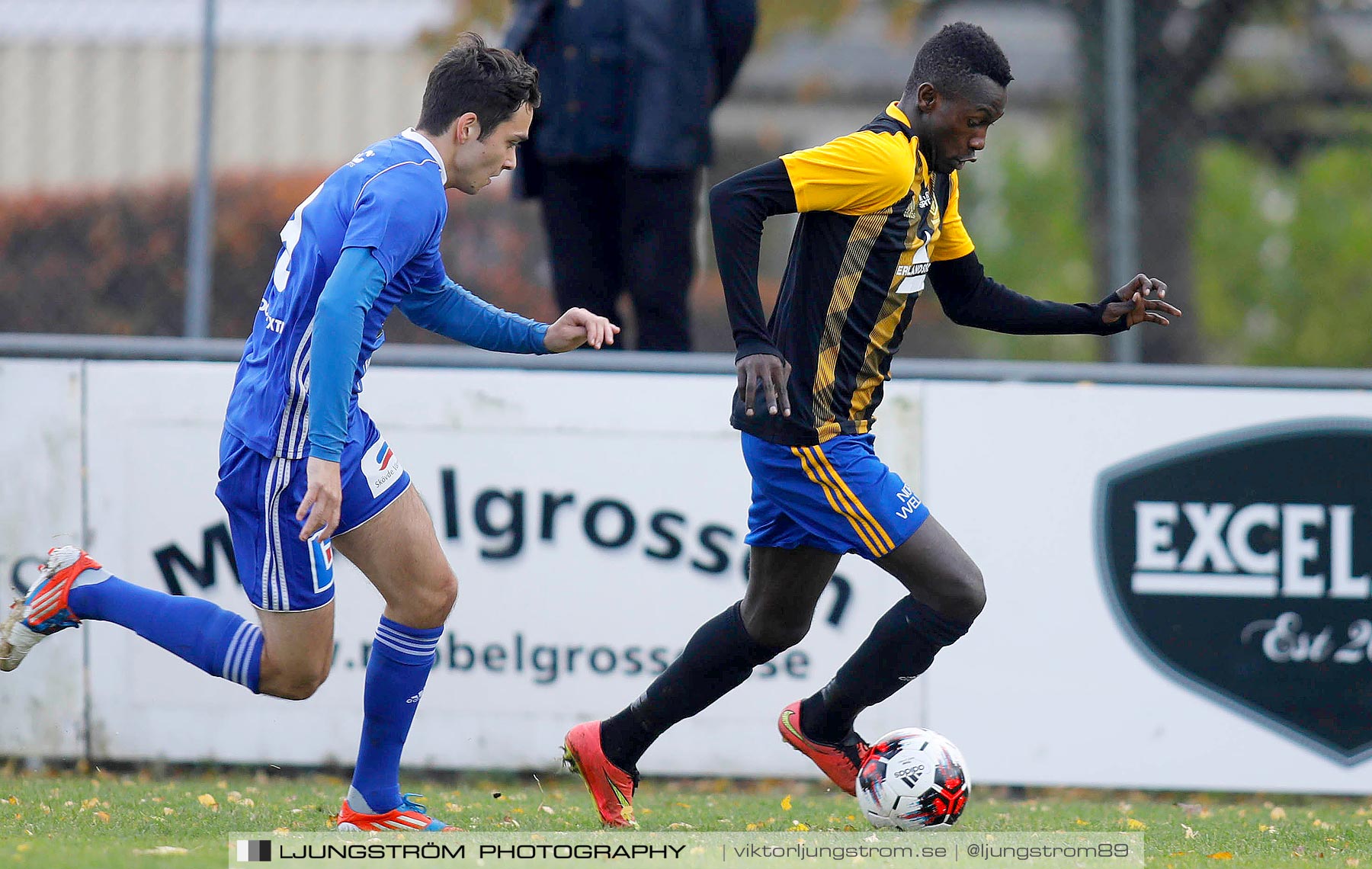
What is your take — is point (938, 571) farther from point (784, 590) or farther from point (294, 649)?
point (294, 649)

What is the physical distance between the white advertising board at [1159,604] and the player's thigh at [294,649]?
2.35 m

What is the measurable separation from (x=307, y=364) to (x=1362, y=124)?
10184 millimetres

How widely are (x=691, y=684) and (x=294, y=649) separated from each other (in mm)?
1079

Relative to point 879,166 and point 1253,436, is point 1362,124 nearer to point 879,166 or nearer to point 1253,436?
point 1253,436

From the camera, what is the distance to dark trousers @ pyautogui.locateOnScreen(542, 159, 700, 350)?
19.6 feet

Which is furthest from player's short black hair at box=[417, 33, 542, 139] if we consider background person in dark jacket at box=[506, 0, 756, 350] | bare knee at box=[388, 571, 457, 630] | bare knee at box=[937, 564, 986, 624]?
background person in dark jacket at box=[506, 0, 756, 350]

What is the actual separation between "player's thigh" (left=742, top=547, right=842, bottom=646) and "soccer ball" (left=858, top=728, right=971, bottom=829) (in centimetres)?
42

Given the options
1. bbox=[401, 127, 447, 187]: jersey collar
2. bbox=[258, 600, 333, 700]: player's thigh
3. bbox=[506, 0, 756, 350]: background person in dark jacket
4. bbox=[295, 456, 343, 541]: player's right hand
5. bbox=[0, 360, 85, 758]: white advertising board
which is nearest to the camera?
bbox=[295, 456, 343, 541]: player's right hand

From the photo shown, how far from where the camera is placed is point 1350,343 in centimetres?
1380

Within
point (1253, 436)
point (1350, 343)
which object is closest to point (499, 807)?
point (1253, 436)

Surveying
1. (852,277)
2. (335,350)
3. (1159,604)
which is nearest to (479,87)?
(335,350)

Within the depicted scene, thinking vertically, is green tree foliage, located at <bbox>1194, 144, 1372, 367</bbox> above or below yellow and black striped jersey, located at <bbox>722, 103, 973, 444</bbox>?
above

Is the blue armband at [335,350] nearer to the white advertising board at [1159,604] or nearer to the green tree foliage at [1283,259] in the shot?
the white advertising board at [1159,604]

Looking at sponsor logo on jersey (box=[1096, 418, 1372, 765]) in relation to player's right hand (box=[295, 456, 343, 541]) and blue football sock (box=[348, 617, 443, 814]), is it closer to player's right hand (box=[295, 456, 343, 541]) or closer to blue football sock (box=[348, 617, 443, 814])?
blue football sock (box=[348, 617, 443, 814])
